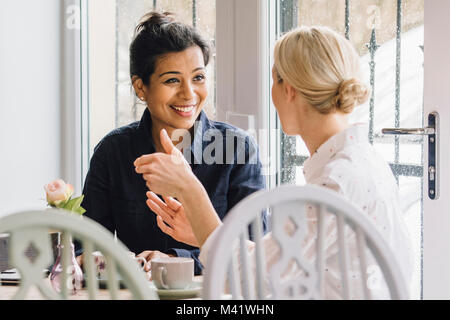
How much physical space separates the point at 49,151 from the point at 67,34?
48 centimetres

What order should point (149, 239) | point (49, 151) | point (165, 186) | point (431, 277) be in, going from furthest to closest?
point (49, 151)
point (149, 239)
point (431, 277)
point (165, 186)

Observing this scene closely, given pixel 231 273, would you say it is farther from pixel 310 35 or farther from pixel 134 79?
pixel 134 79

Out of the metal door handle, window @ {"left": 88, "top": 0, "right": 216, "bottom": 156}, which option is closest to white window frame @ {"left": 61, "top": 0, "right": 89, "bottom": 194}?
window @ {"left": 88, "top": 0, "right": 216, "bottom": 156}

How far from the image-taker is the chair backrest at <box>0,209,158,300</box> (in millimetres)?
713

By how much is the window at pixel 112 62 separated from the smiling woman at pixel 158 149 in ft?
1.27

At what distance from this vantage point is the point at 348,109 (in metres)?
1.28

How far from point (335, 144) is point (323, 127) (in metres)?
0.08

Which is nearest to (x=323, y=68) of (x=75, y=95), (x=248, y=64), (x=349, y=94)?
(x=349, y=94)

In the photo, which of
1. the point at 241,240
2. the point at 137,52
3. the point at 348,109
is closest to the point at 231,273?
the point at 241,240

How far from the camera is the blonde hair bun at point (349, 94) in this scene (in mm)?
1230

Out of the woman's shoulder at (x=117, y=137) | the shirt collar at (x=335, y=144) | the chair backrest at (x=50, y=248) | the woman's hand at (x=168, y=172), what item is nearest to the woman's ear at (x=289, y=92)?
the shirt collar at (x=335, y=144)

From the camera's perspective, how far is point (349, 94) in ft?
4.06

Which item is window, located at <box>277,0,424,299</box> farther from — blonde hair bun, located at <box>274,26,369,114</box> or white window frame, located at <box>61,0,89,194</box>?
white window frame, located at <box>61,0,89,194</box>
